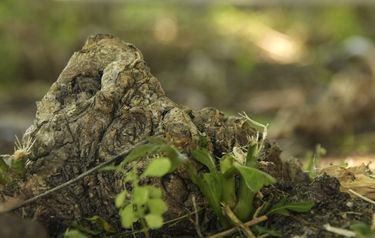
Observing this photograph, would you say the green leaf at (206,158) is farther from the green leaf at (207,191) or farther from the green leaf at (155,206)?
the green leaf at (155,206)

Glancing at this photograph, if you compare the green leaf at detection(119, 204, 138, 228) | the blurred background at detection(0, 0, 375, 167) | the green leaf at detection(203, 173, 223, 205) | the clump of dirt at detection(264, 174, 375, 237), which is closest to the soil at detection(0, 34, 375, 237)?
the clump of dirt at detection(264, 174, 375, 237)

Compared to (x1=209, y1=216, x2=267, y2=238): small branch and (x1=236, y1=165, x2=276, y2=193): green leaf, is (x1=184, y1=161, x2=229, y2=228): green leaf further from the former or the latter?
(x1=236, y1=165, x2=276, y2=193): green leaf

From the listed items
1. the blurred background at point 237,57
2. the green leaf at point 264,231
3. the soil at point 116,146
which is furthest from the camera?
the blurred background at point 237,57

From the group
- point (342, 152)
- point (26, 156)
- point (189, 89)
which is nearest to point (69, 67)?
point (26, 156)

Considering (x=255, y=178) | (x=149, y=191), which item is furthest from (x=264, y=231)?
(x=149, y=191)

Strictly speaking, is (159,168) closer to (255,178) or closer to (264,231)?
(255,178)

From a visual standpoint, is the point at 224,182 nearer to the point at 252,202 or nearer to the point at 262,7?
the point at 252,202

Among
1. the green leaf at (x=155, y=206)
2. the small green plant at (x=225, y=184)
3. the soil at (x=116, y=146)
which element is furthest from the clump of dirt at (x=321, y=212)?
the green leaf at (x=155, y=206)

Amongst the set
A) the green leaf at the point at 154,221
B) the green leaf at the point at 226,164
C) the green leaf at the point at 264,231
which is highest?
the green leaf at the point at 226,164
